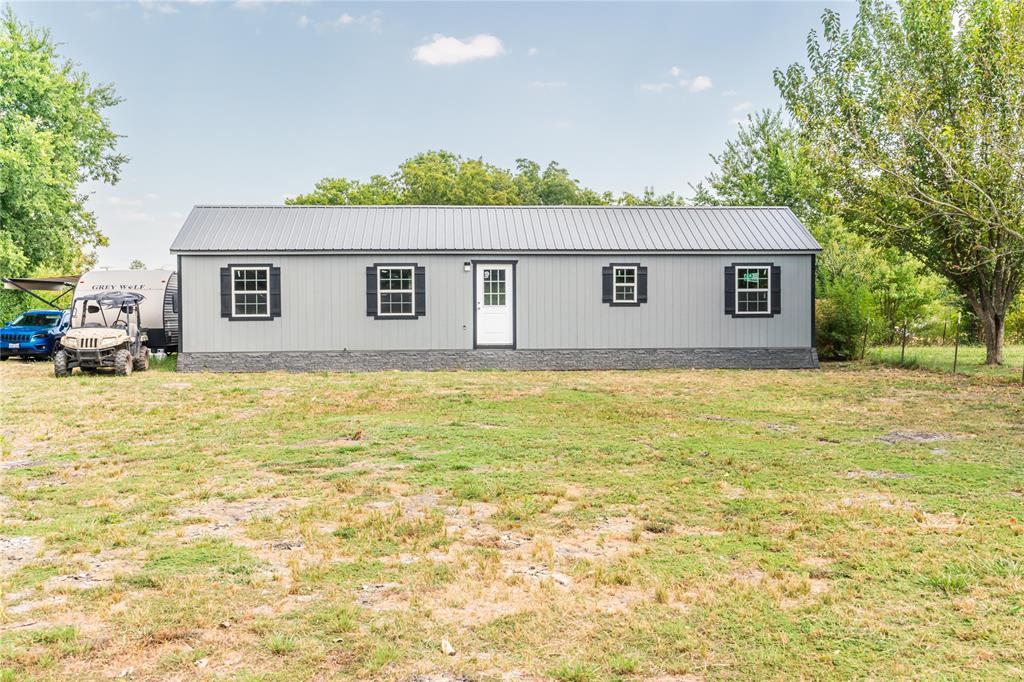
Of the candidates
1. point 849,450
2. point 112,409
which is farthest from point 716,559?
point 112,409

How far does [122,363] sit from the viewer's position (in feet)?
48.6

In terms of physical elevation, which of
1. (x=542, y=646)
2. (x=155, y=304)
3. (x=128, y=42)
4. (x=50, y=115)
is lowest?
(x=542, y=646)

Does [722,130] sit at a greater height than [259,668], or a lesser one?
greater

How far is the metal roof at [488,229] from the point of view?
54.1 ft

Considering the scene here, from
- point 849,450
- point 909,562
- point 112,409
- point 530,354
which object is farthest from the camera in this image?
point 530,354

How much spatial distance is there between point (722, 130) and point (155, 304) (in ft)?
76.5

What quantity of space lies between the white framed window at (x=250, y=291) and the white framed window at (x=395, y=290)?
96.8 inches

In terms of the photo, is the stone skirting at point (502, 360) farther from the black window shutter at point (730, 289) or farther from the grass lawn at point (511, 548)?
the grass lawn at point (511, 548)

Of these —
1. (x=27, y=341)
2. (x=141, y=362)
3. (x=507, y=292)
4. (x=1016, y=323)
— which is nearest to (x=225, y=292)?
(x=141, y=362)

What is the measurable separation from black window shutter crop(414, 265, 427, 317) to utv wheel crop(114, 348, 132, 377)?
596 centimetres

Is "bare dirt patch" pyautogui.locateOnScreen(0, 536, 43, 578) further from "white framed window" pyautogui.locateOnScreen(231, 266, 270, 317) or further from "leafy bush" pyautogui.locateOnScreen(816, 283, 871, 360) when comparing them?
"leafy bush" pyautogui.locateOnScreen(816, 283, 871, 360)

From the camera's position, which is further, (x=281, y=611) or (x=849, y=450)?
(x=849, y=450)

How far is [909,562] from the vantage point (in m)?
4.26

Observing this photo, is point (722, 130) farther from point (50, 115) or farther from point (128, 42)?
point (50, 115)
